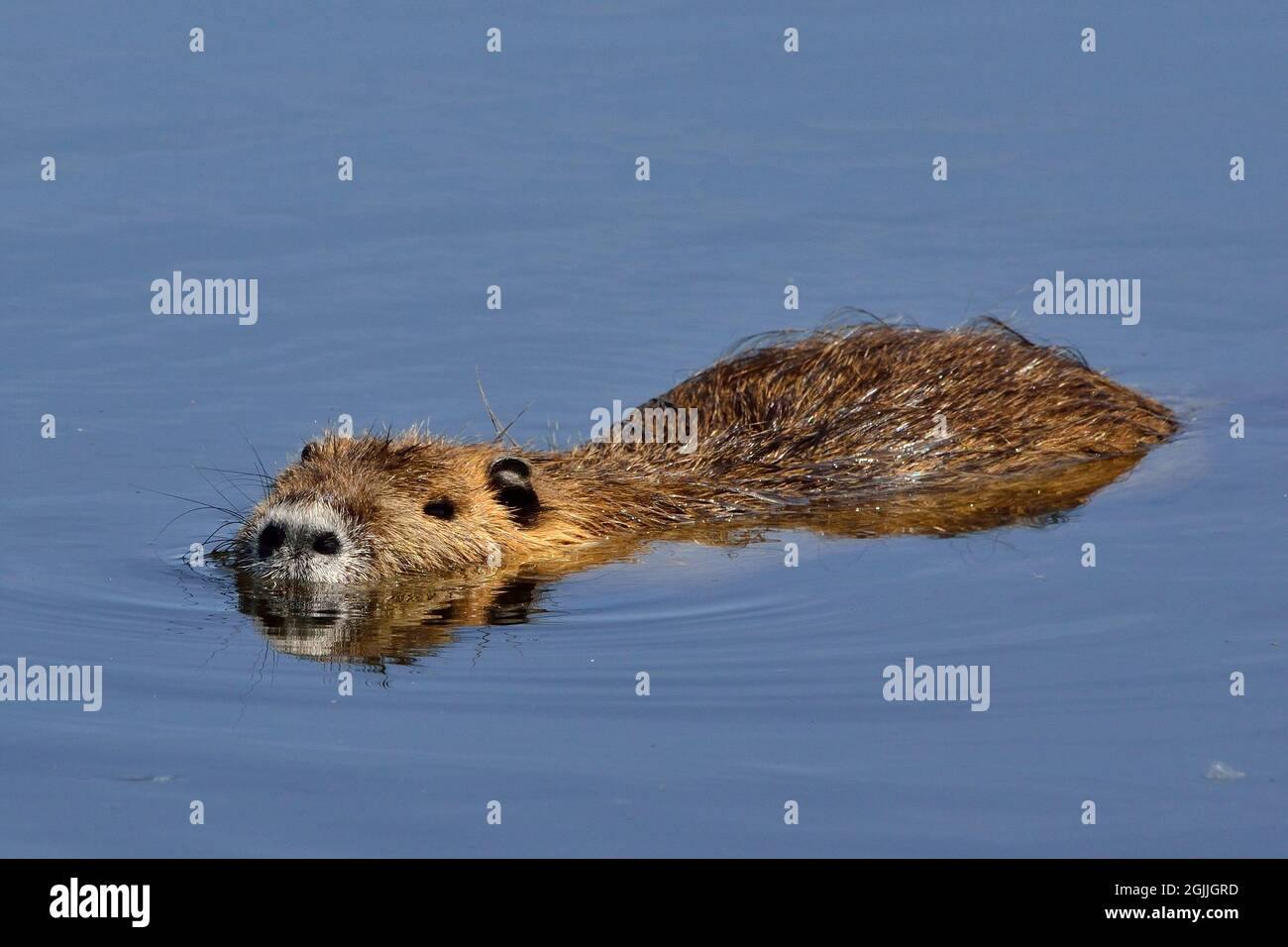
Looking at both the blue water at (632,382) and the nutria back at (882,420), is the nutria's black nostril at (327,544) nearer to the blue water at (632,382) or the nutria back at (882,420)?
the blue water at (632,382)

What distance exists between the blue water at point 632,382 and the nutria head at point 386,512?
0.39 metres

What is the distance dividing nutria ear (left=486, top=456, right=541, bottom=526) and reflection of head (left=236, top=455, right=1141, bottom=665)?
0.24 metres

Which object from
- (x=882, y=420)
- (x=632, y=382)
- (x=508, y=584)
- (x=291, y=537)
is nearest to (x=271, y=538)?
(x=291, y=537)

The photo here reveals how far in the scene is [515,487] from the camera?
9070 mm

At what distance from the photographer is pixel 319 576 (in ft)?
28.3

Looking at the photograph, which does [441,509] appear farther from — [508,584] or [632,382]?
[632,382]

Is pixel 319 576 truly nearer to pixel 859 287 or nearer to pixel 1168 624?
pixel 1168 624

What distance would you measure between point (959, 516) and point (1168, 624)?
1.57 meters

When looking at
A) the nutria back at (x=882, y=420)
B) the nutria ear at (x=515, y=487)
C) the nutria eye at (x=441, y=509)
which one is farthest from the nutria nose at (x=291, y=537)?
the nutria back at (x=882, y=420)

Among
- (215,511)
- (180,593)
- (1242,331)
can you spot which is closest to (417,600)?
(180,593)

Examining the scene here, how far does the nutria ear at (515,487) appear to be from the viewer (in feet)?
29.6

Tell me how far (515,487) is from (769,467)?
4.06 feet

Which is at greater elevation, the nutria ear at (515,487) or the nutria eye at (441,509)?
the nutria ear at (515,487)

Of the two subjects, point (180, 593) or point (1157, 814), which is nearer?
point (1157, 814)
